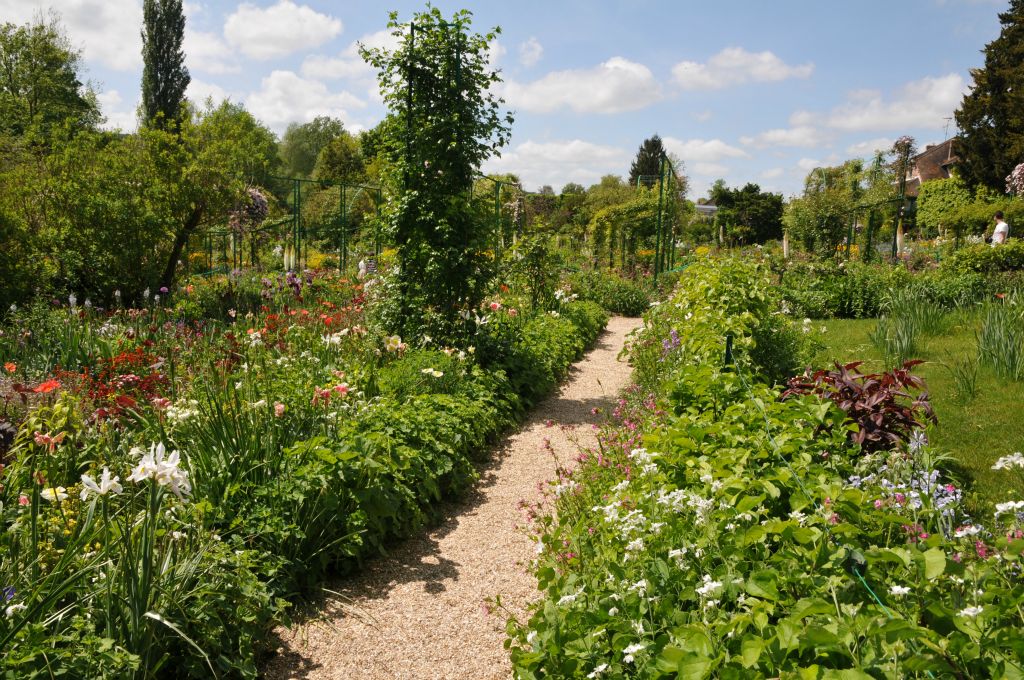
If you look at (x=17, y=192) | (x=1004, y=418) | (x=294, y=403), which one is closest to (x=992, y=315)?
(x=1004, y=418)

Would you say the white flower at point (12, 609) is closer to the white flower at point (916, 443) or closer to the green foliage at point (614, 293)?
the white flower at point (916, 443)

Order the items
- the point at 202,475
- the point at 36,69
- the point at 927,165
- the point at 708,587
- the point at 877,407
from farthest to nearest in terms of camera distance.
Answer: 1. the point at 927,165
2. the point at 36,69
3. the point at 877,407
4. the point at 202,475
5. the point at 708,587

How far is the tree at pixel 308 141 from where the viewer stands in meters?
50.7

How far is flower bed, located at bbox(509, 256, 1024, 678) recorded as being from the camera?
57.4 inches

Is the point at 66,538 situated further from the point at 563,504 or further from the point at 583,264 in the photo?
the point at 583,264

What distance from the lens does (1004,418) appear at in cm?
436

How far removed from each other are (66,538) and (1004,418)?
5.36m

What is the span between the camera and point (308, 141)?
168 ft

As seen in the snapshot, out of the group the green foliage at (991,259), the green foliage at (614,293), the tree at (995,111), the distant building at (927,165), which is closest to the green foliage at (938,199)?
the tree at (995,111)

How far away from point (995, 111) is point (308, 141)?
144 ft

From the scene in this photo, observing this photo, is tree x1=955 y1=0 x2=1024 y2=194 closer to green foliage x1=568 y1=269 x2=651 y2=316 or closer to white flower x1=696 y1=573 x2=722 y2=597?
green foliage x1=568 y1=269 x2=651 y2=316

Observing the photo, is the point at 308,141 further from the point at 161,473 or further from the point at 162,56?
the point at 161,473

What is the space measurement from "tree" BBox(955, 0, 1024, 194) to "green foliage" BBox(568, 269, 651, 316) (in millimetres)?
22532

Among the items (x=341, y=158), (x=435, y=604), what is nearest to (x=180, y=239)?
(x=435, y=604)
